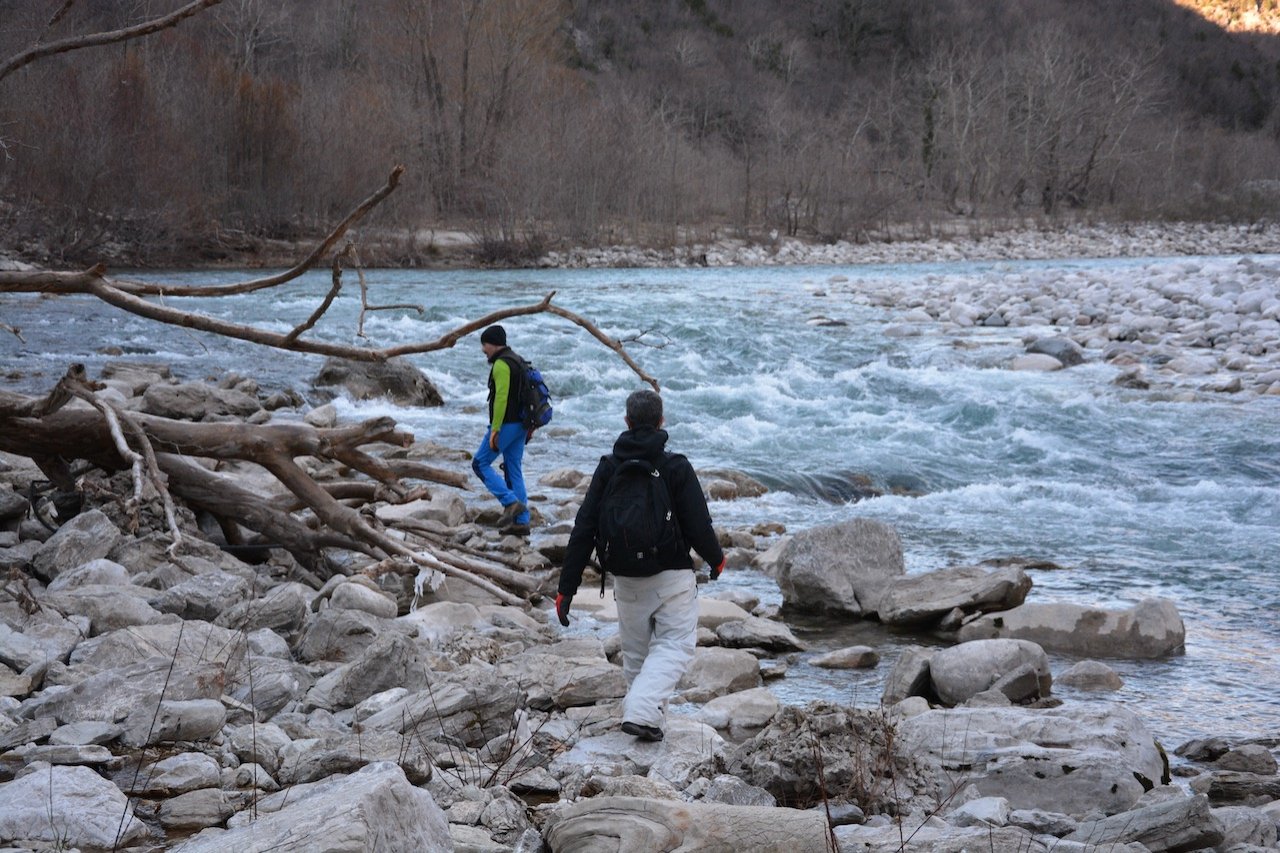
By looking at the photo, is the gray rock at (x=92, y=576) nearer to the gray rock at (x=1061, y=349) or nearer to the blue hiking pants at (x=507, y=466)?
the blue hiking pants at (x=507, y=466)

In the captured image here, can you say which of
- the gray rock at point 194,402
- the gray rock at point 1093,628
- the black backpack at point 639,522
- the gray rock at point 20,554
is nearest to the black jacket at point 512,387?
the gray rock at point 20,554

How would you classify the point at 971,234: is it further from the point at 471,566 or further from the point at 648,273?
the point at 471,566

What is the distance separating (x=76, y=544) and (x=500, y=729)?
9.07 feet

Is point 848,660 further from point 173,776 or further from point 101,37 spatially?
point 101,37

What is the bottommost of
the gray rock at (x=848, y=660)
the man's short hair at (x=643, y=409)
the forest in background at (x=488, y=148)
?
the gray rock at (x=848, y=660)

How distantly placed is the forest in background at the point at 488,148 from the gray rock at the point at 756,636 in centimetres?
746

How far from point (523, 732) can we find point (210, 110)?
107ft

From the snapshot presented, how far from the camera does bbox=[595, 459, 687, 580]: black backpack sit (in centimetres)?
441

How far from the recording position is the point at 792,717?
4230 millimetres

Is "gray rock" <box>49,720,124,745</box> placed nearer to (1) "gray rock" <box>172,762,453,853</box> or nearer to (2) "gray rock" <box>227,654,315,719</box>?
(2) "gray rock" <box>227,654,315,719</box>

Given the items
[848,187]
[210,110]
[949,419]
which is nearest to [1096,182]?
[848,187]

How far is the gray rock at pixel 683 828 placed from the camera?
2846mm

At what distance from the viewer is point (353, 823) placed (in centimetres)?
244

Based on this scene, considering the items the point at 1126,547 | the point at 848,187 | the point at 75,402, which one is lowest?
the point at 1126,547
